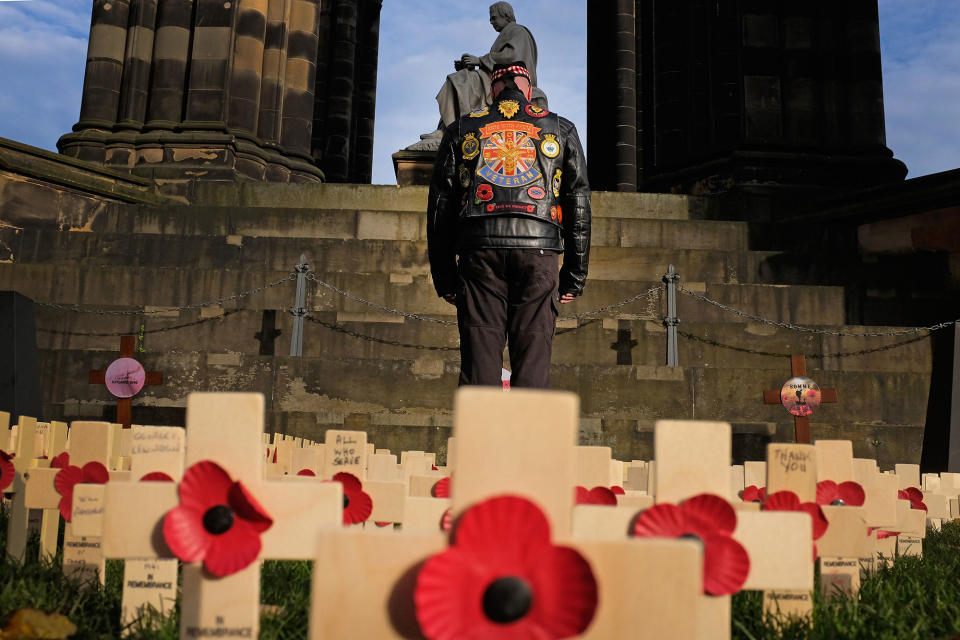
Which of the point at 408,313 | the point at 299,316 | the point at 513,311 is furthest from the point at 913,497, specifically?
the point at 299,316

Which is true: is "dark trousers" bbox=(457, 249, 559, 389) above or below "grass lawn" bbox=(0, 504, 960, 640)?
above

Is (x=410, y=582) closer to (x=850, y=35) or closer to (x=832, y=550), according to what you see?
(x=832, y=550)

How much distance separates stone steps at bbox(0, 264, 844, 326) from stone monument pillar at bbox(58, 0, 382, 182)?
4.32 meters

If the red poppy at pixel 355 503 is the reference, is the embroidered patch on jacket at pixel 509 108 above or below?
above

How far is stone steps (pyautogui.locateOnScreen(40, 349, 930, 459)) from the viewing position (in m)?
9.19

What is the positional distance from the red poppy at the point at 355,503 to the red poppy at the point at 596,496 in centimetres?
70

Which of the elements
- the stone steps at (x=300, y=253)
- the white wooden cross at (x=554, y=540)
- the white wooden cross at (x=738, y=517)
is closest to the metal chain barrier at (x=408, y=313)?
the stone steps at (x=300, y=253)

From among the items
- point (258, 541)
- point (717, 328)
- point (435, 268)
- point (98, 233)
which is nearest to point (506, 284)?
point (435, 268)

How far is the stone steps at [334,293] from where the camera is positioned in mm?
11141

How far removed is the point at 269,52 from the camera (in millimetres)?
17031

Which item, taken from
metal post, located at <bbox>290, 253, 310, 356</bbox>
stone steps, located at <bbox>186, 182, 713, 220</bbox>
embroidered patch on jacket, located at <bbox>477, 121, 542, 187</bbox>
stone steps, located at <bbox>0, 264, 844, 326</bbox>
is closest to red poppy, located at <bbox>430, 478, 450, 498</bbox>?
embroidered patch on jacket, located at <bbox>477, 121, 542, 187</bbox>

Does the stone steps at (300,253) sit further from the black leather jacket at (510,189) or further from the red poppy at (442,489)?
the red poppy at (442,489)

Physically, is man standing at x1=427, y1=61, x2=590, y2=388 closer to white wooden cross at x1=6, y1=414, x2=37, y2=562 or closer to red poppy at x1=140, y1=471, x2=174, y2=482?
white wooden cross at x1=6, y1=414, x2=37, y2=562

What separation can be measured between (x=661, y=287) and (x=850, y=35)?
819cm
